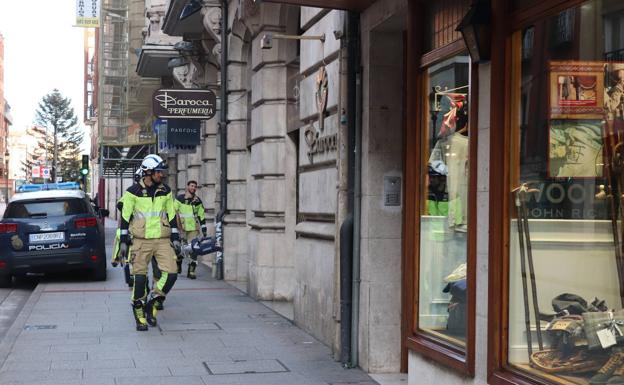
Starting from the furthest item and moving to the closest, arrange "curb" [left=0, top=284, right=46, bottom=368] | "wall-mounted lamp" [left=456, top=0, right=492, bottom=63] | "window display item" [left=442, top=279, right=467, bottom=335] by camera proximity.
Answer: "curb" [left=0, top=284, right=46, bottom=368] → "window display item" [left=442, top=279, right=467, bottom=335] → "wall-mounted lamp" [left=456, top=0, right=492, bottom=63]

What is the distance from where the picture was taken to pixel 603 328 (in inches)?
197

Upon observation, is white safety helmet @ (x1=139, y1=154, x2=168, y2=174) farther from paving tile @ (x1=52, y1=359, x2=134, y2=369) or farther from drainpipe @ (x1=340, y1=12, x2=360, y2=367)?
drainpipe @ (x1=340, y1=12, x2=360, y2=367)

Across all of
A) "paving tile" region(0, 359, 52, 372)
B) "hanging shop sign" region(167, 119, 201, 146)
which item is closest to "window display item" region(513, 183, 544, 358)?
"paving tile" region(0, 359, 52, 372)

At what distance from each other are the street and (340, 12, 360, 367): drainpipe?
29 cm

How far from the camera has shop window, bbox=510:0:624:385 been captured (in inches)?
196

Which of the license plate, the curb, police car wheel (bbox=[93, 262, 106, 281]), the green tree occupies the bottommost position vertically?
the curb

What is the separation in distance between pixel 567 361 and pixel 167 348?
520 cm

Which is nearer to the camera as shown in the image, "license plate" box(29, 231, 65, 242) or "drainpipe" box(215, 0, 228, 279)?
"license plate" box(29, 231, 65, 242)

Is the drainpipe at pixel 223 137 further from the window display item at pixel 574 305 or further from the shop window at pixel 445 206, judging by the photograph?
the window display item at pixel 574 305

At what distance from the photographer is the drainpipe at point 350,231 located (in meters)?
8.44

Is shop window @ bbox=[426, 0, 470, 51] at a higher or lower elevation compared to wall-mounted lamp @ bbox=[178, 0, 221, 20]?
lower

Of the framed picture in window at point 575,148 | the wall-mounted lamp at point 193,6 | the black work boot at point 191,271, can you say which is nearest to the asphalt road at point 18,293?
the black work boot at point 191,271

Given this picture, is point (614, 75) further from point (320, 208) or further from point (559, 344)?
point (320, 208)

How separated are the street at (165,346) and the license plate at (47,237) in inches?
84.0
